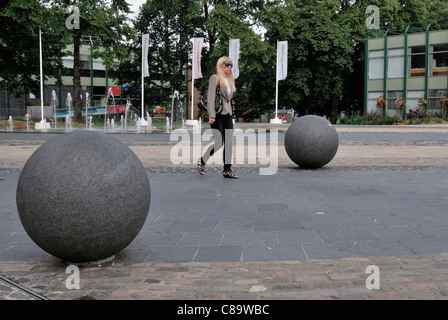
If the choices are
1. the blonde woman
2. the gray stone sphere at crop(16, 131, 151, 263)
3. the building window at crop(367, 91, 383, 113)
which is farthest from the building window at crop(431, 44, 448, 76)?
the gray stone sphere at crop(16, 131, 151, 263)

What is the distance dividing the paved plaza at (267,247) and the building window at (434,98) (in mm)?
35357

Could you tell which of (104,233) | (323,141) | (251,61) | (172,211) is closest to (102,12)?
(251,61)

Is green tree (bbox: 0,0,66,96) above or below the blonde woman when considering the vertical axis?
above

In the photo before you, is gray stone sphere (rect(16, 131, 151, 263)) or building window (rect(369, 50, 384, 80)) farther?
building window (rect(369, 50, 384, 80))

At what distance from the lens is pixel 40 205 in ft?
11.9

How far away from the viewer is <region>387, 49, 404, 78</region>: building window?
1669 inches

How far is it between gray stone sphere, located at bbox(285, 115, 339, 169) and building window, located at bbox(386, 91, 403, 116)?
35.1 metres

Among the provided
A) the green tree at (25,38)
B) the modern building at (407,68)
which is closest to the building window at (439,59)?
the modern building at (407,68)

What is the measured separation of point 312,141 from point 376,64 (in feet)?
123

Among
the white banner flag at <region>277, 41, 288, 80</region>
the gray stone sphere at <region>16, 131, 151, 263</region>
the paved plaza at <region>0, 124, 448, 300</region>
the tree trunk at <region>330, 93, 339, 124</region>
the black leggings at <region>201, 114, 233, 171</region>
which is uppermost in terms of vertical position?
the white banner flag at <region>277, 41, 288, 80</region>

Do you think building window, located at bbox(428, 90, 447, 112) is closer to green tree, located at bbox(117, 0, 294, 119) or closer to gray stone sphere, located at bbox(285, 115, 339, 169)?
green tree, located at bbox(117, 0, 294, 119)

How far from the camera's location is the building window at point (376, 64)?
43.7 metres

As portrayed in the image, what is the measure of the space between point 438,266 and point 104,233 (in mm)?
2755

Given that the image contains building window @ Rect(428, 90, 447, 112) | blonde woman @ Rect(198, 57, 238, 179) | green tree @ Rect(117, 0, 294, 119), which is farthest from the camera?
building window @ Rect(428, 90, 447, 112)
